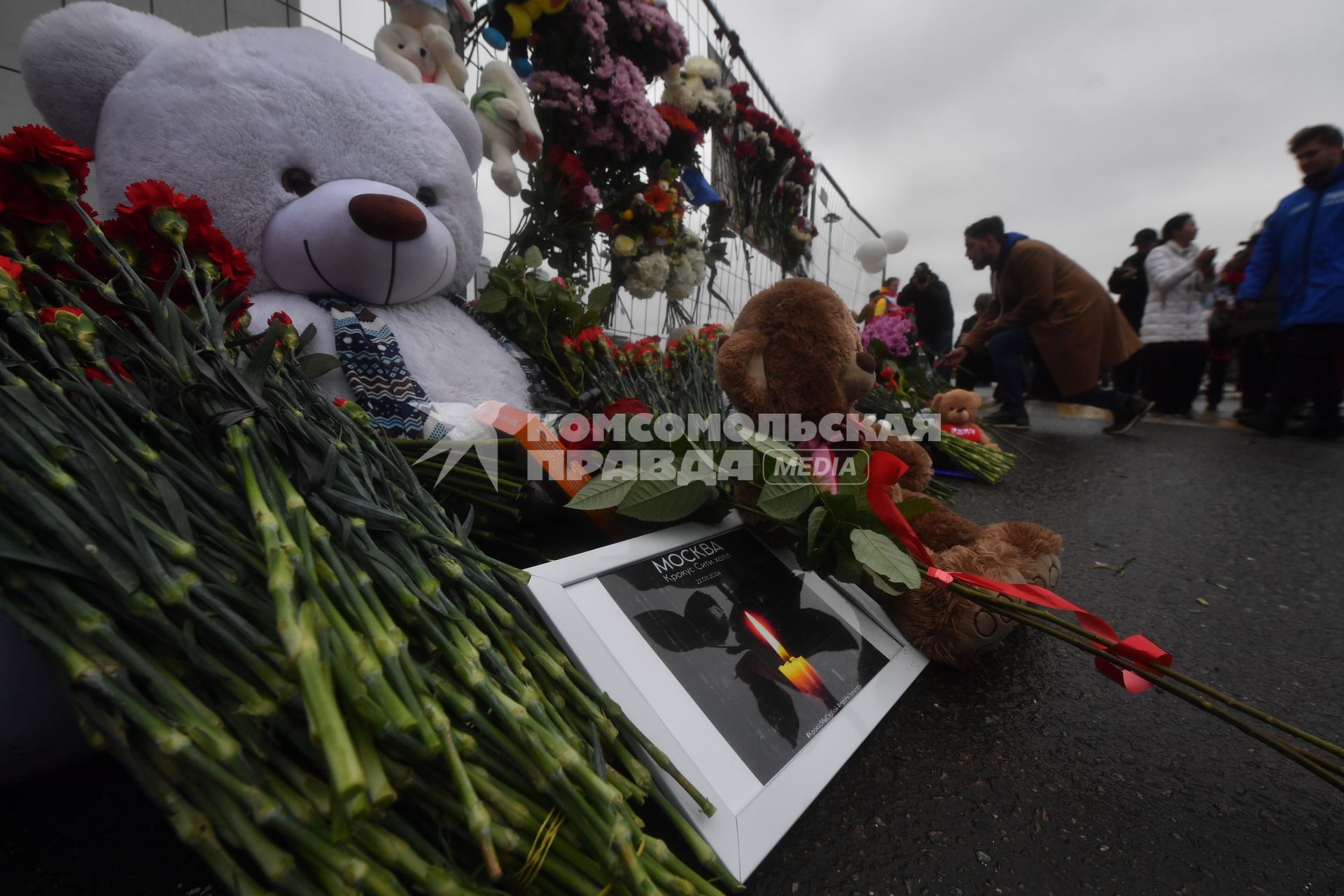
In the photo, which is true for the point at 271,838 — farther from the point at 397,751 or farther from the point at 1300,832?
the point at 1300,832

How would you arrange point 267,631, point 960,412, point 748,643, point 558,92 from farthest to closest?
point 960,412
point 558,92
point 748,643
point 267,631

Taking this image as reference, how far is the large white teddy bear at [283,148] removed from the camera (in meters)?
0.93

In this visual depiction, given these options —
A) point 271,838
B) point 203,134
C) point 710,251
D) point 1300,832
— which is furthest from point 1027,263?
point 271,838

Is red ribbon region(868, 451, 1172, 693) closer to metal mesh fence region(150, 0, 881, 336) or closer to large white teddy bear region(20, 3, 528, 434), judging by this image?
large white teddy bear region(20, 3, 528, 434)

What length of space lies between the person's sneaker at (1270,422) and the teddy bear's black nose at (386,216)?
14.2 ft

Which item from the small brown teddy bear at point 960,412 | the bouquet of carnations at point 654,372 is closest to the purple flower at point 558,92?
the bouquet of carnations at point 654,372

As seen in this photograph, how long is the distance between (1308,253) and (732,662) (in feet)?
13.1

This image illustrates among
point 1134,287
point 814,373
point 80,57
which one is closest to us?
point 80,57

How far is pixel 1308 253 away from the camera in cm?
283

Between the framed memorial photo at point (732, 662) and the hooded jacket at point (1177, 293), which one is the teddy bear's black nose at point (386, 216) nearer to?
the framed memorial photo at point (732, 662)

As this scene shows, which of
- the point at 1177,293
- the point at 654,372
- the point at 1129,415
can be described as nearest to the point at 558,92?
the point at 654,372

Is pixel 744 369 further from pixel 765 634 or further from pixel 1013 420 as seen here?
pixel 1013 420

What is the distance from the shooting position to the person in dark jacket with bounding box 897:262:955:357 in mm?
5387

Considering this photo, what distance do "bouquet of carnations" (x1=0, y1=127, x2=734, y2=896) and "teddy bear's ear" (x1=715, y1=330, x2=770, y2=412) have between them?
0.58 meters
